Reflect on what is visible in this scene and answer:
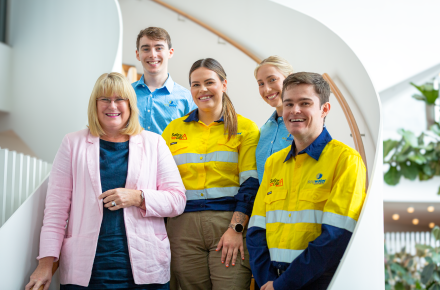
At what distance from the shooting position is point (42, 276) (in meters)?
1.70

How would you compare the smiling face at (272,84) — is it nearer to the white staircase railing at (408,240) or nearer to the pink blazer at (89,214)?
the pink blazer at (89,214)

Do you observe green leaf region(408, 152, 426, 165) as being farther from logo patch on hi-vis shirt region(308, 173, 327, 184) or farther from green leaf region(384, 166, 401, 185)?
logo patch on hi-vis shirt region(308, 173, 327, 184)

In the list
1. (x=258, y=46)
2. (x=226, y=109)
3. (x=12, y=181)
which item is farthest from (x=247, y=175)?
(x=258, y=46)

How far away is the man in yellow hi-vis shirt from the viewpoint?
5.12 feet

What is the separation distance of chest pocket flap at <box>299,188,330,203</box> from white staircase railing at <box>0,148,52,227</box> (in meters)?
1.55

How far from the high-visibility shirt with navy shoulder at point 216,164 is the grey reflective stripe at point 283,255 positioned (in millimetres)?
312

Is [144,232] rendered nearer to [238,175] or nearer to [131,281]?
[131,281]

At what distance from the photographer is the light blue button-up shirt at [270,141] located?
209cm

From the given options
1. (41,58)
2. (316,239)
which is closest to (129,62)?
(41,58)

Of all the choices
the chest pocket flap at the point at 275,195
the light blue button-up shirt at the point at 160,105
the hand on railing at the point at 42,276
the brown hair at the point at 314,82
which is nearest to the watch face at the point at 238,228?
the chest pocket flap at the point at 275,195

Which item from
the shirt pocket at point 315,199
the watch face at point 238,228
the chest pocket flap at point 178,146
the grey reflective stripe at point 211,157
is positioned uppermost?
the chest pocket flap at point 178,146

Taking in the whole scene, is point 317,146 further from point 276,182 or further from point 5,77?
point 5,77

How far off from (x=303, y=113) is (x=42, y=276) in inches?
50.3

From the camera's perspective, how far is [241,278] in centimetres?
190
